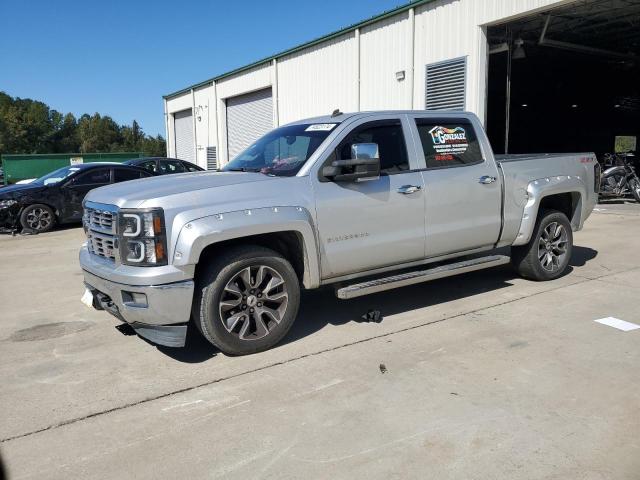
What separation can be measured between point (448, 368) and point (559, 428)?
1015 mm

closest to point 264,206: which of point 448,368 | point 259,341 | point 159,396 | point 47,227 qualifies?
point 259,341

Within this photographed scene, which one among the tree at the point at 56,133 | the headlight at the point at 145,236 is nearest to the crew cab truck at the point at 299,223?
the headlight at the point at 145,236

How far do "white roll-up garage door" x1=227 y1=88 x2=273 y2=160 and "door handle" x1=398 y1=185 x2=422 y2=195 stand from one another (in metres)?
16.4

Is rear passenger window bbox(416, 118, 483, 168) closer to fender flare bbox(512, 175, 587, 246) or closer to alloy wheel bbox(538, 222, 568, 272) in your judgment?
fender flare bbox(512, 175, 587, 246)

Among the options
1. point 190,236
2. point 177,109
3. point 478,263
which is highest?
point 177,109

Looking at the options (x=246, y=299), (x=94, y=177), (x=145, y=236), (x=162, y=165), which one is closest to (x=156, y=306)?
(x=145, y=236)

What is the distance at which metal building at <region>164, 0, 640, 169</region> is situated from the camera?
41.0 ft

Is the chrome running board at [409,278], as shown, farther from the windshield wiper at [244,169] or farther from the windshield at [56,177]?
the windshield at [56,177]

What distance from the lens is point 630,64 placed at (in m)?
21.0

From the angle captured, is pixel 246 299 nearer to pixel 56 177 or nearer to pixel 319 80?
pixel 56 177

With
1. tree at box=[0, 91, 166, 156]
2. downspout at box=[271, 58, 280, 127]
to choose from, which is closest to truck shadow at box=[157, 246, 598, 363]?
downspout at box=[271, 58, 280, 127]

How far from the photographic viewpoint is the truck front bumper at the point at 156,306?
13.1ft

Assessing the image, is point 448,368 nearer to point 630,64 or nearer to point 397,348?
point 397,348

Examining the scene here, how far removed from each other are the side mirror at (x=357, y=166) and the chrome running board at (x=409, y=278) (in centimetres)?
97
